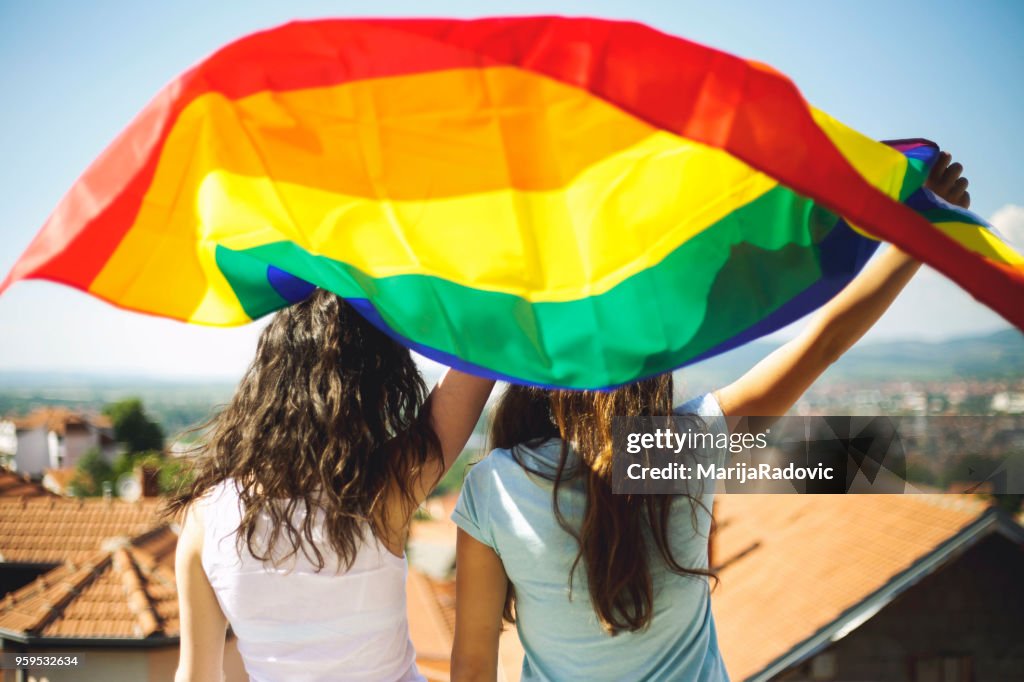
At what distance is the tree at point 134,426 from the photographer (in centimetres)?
3259

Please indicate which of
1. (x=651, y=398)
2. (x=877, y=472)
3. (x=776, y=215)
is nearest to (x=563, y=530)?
(x=651, y=398)

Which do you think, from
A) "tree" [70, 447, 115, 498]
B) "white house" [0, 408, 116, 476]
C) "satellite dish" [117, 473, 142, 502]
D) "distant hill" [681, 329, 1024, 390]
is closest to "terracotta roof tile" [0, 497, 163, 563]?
"satellite dish" [117, 473, 142, 502]

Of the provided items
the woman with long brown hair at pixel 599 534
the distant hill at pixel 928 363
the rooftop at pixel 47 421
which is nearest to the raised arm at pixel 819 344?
the woman with long brown hair at pixel 599 534

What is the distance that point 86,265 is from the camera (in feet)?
4.22

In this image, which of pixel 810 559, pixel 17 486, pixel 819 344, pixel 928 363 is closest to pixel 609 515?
pixel 819 344

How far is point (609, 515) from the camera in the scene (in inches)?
49.0

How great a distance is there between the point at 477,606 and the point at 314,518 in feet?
1.12

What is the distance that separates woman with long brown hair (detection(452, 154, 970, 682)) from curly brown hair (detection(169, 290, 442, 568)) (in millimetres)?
166

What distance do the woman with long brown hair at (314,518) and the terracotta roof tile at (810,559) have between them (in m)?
6.49

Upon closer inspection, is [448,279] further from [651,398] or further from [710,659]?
[710,659]

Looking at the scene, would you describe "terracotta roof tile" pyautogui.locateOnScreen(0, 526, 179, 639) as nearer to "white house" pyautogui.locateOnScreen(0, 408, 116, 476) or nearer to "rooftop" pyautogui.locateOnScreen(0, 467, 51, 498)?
"rooftop" pyautogui.locateOnScreen(0, 467, 51, 498)

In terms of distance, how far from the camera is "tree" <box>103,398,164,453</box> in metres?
32.6

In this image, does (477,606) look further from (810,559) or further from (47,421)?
(47,421)

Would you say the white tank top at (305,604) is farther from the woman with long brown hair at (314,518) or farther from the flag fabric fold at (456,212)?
the flag fabric fold at (456,212)
